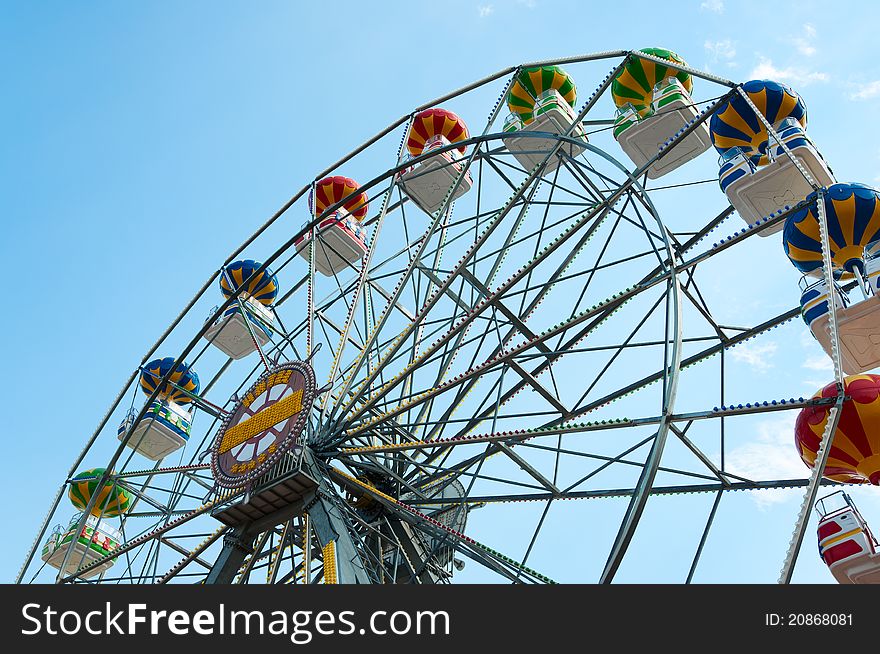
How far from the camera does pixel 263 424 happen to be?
12.3 meters

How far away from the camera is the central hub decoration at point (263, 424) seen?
11.6 meters

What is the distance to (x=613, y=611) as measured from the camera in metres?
6.01

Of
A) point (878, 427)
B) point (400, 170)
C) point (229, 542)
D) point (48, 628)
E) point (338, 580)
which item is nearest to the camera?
point (48, 628)

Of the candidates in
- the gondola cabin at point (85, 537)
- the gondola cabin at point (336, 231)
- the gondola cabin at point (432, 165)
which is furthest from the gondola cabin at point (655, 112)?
the gondola cabin at point (85, 537)

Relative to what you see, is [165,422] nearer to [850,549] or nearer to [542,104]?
[542,104]

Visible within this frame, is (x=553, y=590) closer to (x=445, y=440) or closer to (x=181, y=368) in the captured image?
(x=445, y=440)

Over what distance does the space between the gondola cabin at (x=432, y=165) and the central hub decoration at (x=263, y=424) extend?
4191mm

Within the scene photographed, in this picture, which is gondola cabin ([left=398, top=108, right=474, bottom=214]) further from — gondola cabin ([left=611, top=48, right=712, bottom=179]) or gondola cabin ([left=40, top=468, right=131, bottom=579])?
gondola cabin ([left=40, top=468, right=131, bottom=579])

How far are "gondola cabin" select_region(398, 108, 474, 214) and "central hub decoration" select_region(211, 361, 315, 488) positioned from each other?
4.19 meters

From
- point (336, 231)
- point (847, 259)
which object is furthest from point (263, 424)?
point (847, 259)

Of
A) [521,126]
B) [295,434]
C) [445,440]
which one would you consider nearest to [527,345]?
[445,440]

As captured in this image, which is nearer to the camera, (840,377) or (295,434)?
(840,377)

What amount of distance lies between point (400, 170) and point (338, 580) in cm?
695

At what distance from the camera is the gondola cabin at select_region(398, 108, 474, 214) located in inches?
605
